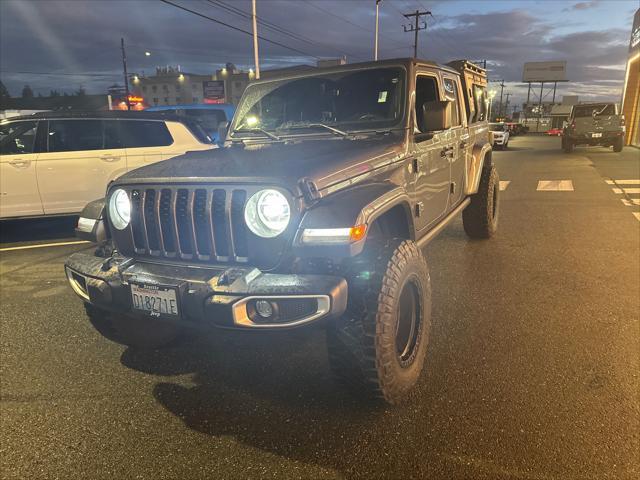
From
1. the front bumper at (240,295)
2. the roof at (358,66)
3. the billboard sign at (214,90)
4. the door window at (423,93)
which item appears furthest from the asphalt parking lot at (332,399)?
the billboard sign at (214,90)

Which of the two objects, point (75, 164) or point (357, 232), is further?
point (75, 164)

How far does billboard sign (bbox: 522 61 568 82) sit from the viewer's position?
282 ft

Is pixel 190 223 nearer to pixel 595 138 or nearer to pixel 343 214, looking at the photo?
pixel 343 214

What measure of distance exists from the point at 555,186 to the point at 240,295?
1093 cm

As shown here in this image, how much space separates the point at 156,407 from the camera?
2.62 metres

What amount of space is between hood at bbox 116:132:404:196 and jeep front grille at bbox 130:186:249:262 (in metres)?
0.07

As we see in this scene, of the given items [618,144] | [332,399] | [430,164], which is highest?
[430,164]

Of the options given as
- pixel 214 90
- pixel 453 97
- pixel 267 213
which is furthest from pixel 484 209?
pixel 214 90

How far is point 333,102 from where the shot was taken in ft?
11.6

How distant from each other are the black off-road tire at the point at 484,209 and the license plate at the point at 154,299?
14.6 ft

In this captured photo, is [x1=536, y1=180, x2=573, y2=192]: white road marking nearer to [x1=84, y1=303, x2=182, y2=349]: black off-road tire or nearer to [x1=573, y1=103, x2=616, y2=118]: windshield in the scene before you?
[x1=84, y1=303, x2=182, y2=349]: black off-road tire

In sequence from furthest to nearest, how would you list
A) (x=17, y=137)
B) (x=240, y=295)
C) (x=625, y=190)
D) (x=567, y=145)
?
(x=567, y=145)
(x=625, y=190)
(x=17, y=137)
(x=240, y=295)

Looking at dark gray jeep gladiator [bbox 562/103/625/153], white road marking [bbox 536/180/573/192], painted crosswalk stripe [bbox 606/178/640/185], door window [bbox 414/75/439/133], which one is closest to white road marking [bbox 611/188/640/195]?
white road marking [bbox 536/180/573/192]

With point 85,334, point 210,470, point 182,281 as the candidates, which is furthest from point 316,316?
point 85,334
